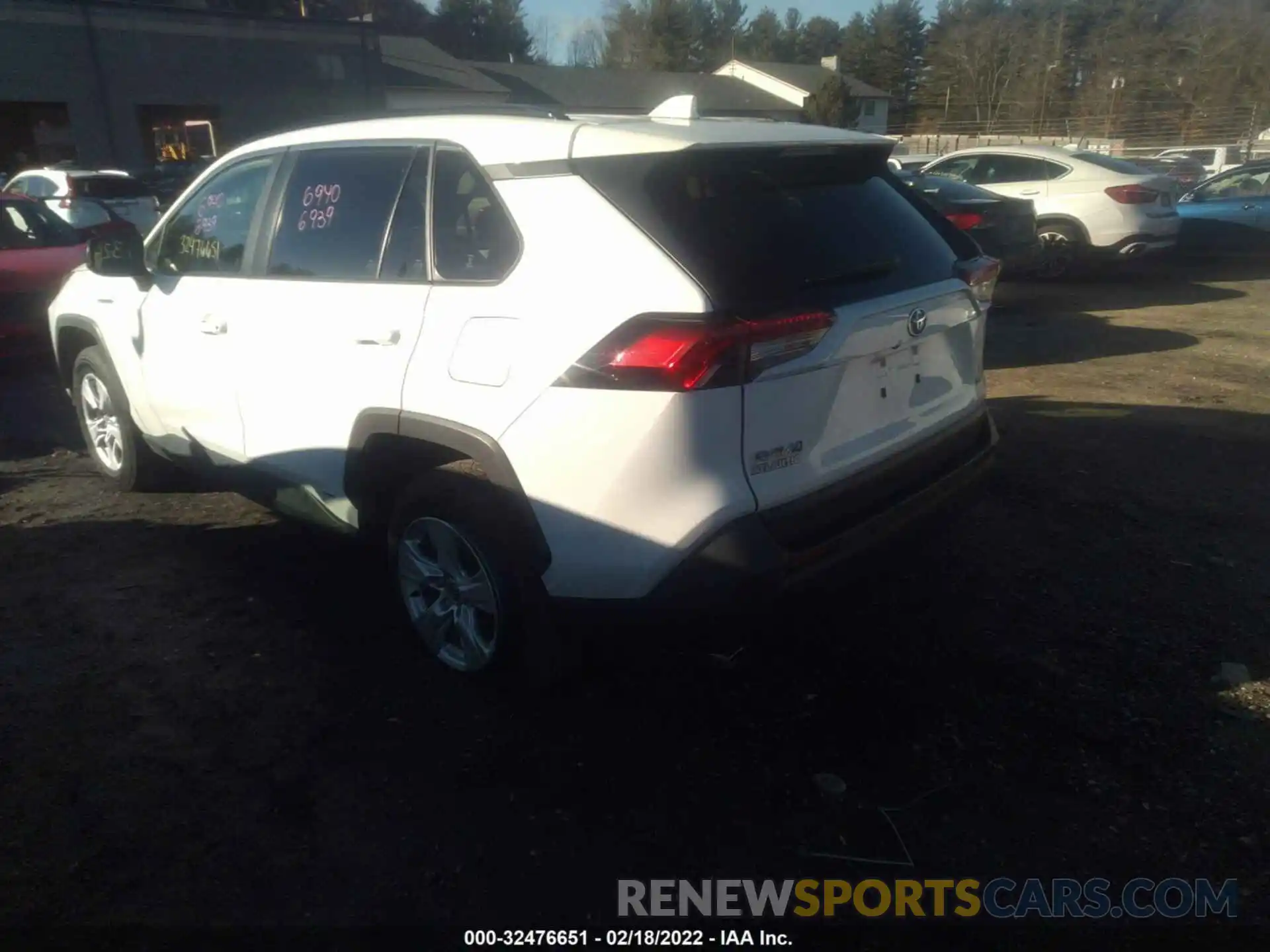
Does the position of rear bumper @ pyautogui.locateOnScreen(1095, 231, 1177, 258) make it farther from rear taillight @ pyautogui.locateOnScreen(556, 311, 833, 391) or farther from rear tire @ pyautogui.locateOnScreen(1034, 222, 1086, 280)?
rear taillight @ pyautogui.locateOnScreen(556, 311, 833, 391)

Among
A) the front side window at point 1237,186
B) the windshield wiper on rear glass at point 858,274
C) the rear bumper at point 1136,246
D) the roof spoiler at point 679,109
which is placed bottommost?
the rear bumper at point 1136,246

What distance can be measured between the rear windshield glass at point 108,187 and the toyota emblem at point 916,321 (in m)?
16.6

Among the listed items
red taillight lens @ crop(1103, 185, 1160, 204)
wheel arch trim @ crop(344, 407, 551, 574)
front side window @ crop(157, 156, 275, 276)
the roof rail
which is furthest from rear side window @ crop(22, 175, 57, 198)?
wheel arch trim @ crop(344, 407, 551, 574)

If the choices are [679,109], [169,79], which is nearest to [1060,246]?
[679,109]

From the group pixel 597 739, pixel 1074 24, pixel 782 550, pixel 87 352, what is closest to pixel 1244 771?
pixel 782 550

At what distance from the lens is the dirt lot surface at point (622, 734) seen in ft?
8.78

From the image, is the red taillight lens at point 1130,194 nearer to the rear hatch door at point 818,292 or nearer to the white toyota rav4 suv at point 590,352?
the white toyota rav4 suv at point 590,352

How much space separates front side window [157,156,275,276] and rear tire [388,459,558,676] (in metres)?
1.49

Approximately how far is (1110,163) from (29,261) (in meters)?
11.9

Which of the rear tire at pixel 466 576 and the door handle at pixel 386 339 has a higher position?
the door handle at pixel 386 339

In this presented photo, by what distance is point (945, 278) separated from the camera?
338 centimetres

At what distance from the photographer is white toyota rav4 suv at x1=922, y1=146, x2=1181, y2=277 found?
11820 mm

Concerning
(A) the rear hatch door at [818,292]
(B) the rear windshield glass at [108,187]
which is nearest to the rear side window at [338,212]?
(A) the rear hatch door at [818,292]

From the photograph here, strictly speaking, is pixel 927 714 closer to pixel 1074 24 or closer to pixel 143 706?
pixel 143 706
